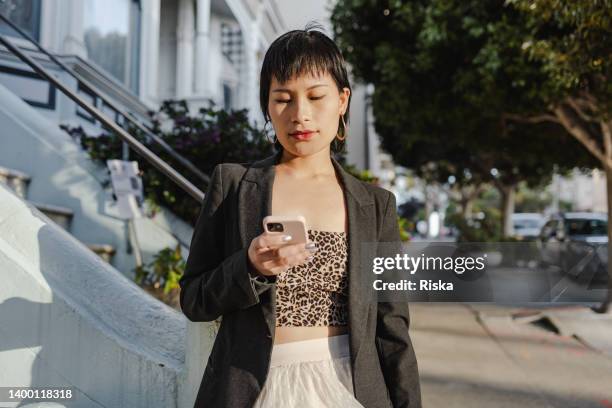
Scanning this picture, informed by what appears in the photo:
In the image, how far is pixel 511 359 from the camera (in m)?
5.74

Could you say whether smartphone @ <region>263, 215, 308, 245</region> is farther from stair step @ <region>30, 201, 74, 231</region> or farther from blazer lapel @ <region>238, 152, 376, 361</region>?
stair step @ <region>30, 201, 74, 231</region>

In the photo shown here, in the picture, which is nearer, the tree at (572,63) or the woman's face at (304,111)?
the woman's face at (304,111)

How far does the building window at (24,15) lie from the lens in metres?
5.79

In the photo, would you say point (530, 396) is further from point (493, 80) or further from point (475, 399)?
point (493, 80)

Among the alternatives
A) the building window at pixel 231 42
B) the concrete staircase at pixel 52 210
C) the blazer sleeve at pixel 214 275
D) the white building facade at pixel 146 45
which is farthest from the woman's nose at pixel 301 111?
the building window at pixel 231 42

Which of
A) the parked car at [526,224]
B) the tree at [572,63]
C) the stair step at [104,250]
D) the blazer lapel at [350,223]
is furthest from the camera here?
the parked car at [526,224]

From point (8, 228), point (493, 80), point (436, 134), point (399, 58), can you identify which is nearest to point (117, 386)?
point (8, 228)

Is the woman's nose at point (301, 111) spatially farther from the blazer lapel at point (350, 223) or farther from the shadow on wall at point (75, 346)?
the shadow on wall at point (75, 346)

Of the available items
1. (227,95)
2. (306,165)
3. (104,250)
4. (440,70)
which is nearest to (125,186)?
(104,250)

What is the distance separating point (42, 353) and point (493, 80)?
7.16m

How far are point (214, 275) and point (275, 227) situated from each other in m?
0.24

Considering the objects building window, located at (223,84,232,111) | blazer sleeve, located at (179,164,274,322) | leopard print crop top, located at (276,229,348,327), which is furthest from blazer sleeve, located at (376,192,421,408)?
building window, located at (223,84,232,111)

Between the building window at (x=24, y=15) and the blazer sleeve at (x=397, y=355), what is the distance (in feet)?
19.4

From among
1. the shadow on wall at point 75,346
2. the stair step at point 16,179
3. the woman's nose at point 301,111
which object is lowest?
the shadow on wall at point 75,346
